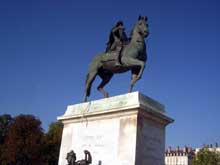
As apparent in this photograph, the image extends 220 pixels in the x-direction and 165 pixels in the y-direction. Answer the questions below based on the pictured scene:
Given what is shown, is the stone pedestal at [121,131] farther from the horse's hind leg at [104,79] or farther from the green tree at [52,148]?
the green tree at [52,148]

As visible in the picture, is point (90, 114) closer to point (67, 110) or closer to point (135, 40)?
point (67, 110)

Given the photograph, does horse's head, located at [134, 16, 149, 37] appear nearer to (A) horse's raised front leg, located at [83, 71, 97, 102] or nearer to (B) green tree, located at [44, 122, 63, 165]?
(A) horse's raised front leg, located at [83, 71, 97, 102]

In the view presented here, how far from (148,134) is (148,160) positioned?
2.49ft

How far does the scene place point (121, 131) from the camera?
9211 millimetres

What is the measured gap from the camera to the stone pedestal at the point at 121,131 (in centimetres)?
886

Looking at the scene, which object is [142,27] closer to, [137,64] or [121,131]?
[137,64]

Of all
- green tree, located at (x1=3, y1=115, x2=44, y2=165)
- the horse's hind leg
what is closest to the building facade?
green tree, located at (x1=3, y1=115, x2=44, y2=165)

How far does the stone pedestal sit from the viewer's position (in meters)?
8.86

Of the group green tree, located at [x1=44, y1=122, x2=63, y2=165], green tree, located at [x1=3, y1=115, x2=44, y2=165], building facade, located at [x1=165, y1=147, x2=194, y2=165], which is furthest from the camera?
building facade, located at [x1=165, y1=147, x2=194, y2=165]

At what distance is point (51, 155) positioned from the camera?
139 feet

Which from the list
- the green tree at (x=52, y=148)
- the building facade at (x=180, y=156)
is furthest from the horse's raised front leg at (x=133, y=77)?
the building facade at (x=180, y=156)

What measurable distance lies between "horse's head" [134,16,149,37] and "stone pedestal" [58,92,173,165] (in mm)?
2220

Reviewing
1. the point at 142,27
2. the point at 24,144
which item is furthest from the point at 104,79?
the point at 24,144

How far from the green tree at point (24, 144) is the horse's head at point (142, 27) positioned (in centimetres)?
3259
